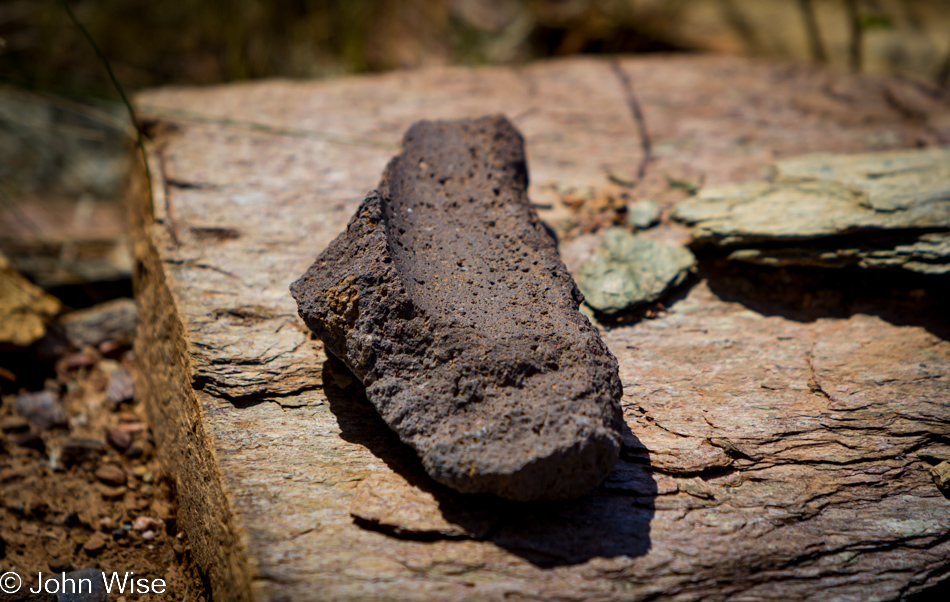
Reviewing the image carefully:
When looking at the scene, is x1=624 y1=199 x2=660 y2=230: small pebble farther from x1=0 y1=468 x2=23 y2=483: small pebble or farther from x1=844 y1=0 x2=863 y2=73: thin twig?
x1=0 y1=468 x2=23 y2=483: small pebble

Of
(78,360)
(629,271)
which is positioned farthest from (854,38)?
(78,360)

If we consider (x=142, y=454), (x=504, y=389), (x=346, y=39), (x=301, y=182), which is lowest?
(x=504, y=389)

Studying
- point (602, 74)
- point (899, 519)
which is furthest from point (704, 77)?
point (899, 519)

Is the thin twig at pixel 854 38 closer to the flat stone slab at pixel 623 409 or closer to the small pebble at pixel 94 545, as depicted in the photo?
the flat stone slab at pixel 623 409

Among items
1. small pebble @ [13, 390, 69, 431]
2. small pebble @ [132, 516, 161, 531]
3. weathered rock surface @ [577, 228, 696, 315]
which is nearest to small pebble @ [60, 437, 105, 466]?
small pebble @ [13, 390, 69, 431]

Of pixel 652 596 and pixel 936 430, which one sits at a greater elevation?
pixel 936 430

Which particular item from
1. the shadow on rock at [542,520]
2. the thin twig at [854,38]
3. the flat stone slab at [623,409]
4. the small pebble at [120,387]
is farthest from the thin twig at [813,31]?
the small pebble at [120,387]

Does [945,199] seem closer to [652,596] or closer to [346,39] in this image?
[652,596]
